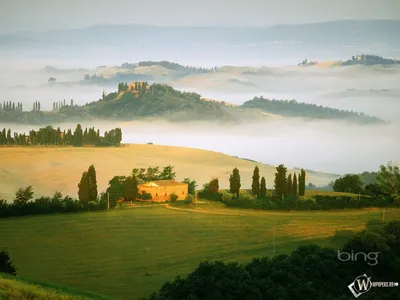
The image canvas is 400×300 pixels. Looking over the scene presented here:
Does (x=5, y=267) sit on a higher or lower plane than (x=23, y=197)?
lower

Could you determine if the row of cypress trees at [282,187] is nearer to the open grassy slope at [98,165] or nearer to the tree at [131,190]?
the open grassy slope at [98,165]

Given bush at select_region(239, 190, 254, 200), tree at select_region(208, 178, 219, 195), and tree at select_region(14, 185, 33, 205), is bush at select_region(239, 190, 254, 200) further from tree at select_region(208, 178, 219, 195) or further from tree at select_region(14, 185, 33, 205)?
tree at select_region(14, 185, 33, 205)

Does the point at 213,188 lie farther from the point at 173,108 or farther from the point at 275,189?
the point at 173,108

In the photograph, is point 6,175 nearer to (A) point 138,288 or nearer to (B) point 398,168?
(B) point 398,168

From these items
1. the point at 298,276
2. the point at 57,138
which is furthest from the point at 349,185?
the point at 298,276


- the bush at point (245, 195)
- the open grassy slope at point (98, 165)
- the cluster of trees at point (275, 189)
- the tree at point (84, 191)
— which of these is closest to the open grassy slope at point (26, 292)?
the tree at point (84, 191)

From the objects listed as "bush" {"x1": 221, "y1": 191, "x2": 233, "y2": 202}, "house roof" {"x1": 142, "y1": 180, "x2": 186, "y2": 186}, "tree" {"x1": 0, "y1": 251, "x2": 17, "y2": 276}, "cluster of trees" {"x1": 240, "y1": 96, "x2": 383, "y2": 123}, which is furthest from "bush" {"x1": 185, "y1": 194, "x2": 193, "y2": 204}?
"cluster of trees" {"x1": 240, "y1": 96, "x2": 383, "y2": 123}

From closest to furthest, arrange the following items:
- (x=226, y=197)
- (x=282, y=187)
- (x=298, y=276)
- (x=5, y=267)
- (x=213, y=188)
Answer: (x=298, y=276) → (x=5, y=267) → (x=226, y=197) → (x=282, y=187) → (x=213, y=188)
